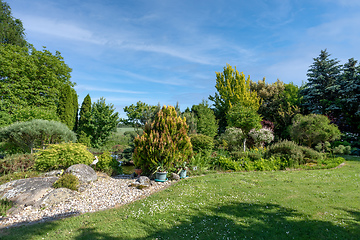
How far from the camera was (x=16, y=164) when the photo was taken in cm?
→ 761

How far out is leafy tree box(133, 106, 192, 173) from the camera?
7477mm

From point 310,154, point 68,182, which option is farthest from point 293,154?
point 68,182

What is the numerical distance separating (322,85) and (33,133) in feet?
74.9

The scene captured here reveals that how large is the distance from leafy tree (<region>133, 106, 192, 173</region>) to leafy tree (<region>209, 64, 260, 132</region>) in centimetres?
1396

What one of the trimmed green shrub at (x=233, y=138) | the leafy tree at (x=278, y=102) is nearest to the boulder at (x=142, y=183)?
the trimmed green shrub at (x=233, y=138)

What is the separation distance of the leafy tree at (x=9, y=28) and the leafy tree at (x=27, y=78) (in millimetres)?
2232

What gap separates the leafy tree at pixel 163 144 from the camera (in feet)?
24.5

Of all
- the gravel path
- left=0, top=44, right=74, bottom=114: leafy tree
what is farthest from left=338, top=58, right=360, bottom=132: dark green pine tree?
left=0, top=44, right=74, bottom=114: leafy tree

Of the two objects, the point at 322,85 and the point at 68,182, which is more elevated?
the point at 322,85

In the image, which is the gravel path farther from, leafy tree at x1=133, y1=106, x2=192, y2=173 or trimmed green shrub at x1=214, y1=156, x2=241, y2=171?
trimmed green shrub at x1=214, y1=156, x2=241, y2=171

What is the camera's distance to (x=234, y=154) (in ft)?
34.2

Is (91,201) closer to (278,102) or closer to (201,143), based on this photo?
(201,143)

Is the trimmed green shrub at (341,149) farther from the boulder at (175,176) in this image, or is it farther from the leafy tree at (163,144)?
the boulder at (175,176)

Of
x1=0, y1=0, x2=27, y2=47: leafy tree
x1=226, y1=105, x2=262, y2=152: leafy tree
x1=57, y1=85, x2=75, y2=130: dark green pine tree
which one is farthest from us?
x1=0, y1=0, x2=27, y2=47: leafy tree
